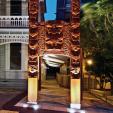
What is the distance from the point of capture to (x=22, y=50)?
30.1 metres

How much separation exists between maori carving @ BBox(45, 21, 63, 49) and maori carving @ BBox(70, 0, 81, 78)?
538mm

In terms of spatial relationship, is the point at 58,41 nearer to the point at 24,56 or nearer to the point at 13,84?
the point at 13,84

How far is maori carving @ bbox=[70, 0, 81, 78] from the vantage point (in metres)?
19.8

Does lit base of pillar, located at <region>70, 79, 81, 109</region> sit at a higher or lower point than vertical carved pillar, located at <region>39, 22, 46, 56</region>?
lower

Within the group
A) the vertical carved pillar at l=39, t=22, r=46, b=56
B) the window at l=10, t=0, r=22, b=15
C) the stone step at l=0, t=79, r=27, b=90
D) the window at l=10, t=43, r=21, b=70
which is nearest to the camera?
the vertical carved pillar at l=39, t=22, r=46, b=56

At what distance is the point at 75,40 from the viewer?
65.2 feet

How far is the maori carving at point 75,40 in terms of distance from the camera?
1978cm

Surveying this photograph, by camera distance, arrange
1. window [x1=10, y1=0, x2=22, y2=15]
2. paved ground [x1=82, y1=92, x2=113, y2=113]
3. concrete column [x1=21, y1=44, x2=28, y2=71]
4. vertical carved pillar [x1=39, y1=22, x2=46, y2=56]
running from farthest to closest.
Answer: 1. window [x1=10, y1=0, x2=22, y2=15]
2. concrete column [x1=21, y1=44, x2=28, y2=71]
3. vertical carved pillar [x1=39, y1=22, x2=46, y2=56]
4. paved ground [x1=82, y1=92, x2=113, y2=113]

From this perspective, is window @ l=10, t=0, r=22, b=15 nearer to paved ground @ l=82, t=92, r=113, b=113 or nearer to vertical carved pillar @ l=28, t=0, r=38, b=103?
paved ground @ l=82, t=92, r=113, b=113

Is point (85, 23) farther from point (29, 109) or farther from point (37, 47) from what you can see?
point (29, 109)

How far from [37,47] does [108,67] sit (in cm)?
321

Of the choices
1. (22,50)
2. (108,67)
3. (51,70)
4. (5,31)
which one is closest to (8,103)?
(108,67)

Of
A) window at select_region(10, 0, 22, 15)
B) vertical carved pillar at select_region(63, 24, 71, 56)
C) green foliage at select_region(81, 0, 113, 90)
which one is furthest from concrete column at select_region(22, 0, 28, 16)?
vertical carved pillar at select_region(63, 24, 71, 56)

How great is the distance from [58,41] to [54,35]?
33 centimetres
